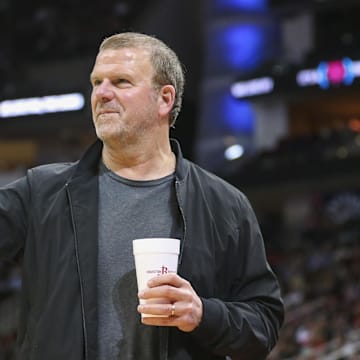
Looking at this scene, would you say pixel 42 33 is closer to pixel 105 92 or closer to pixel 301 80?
pixel 301 80

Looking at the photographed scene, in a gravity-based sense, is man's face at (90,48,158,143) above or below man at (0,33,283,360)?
above

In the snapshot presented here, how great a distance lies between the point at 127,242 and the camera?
Result: 2672 millimetres

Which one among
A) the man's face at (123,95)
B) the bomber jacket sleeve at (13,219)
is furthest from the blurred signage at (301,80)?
the bomber jacket sleeve at (13,219)

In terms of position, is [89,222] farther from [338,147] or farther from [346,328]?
[338,147]

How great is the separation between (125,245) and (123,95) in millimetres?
434

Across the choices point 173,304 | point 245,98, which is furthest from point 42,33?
point 173,304

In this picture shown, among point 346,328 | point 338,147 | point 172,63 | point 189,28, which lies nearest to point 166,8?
point 189,28

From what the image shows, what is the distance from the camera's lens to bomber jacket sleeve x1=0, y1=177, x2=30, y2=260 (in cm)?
265

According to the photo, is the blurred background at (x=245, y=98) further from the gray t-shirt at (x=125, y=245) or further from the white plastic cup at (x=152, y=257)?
the white plastic cup at (x=152, y=257)

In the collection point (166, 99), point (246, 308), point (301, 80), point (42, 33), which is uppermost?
point (166, 99)

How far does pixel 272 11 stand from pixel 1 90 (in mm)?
7349

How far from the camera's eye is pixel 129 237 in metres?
2.69

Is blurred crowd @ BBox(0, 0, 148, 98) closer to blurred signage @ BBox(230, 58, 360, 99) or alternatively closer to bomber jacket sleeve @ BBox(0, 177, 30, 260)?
blurred signage @ BBox(230, 58, 360, 99)

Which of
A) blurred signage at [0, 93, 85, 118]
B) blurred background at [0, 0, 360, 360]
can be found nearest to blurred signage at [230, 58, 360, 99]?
blurred background at [0, 0, 360, 360]
